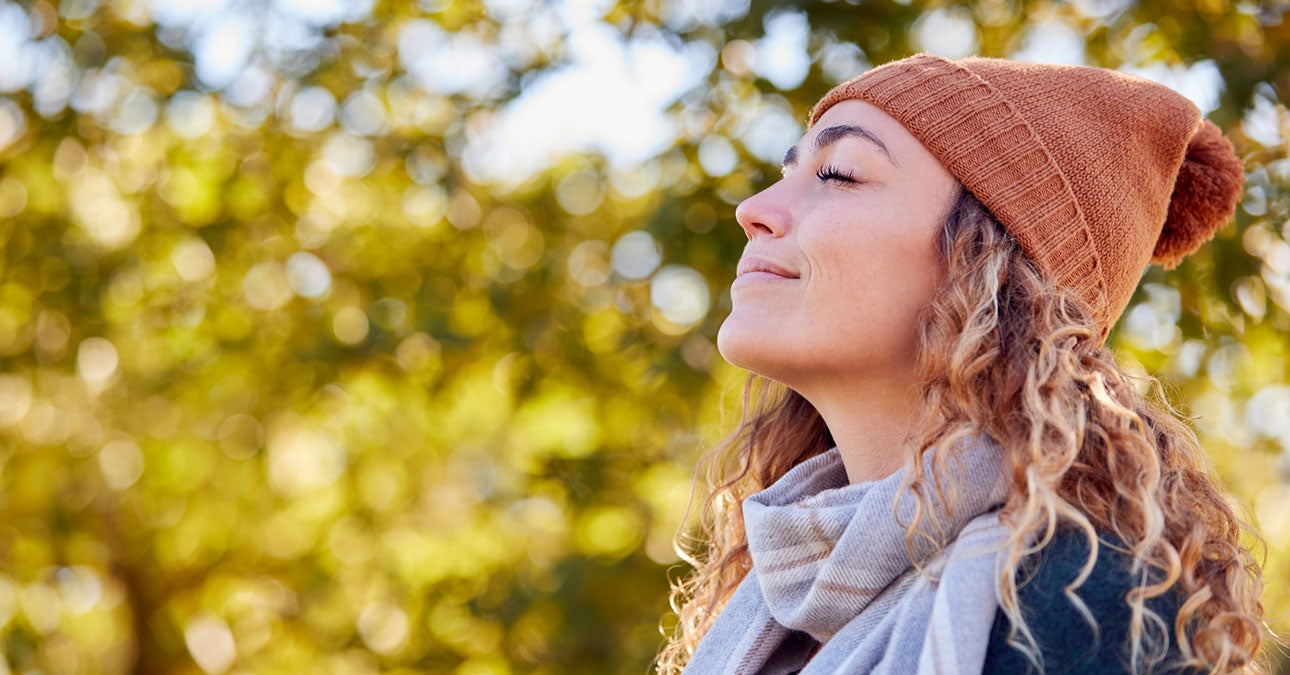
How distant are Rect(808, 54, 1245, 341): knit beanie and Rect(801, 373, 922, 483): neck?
327mm

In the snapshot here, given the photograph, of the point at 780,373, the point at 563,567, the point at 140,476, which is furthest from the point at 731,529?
the point at 140,476

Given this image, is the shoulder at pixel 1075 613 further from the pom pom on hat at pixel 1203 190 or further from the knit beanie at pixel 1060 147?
the pom pom on hat at pixel 1203 190

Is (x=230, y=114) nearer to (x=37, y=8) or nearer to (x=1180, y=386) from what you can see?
(x=37, y=8)

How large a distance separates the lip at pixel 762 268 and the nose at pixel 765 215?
5cm

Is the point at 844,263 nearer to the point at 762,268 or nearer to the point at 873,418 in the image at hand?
the point at 762,268

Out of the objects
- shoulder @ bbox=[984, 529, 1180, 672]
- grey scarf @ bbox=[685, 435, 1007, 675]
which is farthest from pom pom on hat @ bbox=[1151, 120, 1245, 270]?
shoulder @ bbox=[984, 529, 1180, 672]

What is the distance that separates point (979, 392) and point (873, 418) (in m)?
0.24

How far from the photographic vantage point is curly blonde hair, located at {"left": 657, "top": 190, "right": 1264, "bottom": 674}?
1.58 metres

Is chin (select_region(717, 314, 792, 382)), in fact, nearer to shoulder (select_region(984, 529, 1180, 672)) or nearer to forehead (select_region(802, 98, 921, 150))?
forehead (select_region(802, 98, 921, 150))

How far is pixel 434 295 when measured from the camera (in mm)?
4816

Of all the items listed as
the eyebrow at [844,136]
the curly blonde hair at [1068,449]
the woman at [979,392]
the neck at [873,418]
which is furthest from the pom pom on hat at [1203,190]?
the neck at [873,418]

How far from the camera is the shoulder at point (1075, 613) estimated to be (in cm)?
151

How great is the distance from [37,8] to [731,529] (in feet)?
13.5

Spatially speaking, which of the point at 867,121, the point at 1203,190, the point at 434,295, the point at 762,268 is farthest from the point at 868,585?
the point at 434,295
